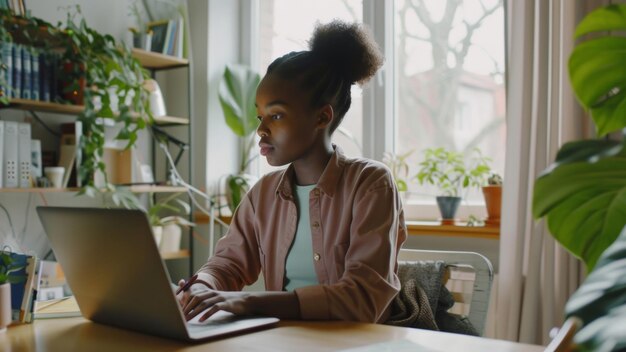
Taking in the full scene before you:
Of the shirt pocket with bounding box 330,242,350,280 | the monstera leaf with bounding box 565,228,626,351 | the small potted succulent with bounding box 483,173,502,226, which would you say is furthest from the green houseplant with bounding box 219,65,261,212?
the monstera leaf with bounding box 565,228,626,351

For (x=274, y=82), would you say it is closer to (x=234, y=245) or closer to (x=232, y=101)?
(x=234, y=245)

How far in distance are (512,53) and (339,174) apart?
1.17 m

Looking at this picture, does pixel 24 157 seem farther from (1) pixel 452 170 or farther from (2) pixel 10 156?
(1) pixel 452 170

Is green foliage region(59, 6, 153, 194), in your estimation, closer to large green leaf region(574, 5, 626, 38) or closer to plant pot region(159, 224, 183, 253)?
plant pot region(159, 224, 183, 253)

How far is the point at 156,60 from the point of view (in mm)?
3508

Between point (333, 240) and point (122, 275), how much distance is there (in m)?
0.56

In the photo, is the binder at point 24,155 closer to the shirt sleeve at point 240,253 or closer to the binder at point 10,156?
the binder at point 10,156

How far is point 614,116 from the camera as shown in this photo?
0.86 m

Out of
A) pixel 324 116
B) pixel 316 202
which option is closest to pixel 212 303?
pixel 316 202

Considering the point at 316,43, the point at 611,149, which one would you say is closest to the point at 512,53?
the point at 316,43

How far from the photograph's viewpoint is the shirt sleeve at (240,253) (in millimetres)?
1638

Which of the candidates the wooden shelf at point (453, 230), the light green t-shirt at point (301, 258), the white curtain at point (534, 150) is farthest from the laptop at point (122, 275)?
the wooden shelf at point (453, 230)

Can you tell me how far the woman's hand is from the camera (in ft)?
4.02

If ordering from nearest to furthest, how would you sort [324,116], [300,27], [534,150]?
[324,116] → [534,150] → [300,27]
